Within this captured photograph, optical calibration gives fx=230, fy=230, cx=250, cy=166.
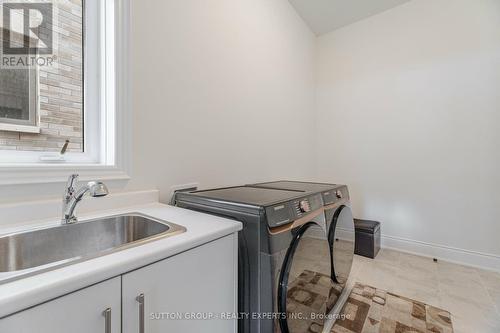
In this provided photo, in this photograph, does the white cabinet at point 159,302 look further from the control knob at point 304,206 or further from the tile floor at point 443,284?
the tile floor at point 443,284

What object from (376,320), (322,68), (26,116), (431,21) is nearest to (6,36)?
(26,116)

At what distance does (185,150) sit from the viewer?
62.9 inches

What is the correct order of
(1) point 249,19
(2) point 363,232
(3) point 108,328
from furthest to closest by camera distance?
1. (2) point 363,232
2. (1) point 249,19
3. (3) point 108,328

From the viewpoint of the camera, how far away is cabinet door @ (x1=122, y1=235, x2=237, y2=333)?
654mm

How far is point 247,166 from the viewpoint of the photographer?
2160 mm

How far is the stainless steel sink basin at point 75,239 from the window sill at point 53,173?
0.24 m

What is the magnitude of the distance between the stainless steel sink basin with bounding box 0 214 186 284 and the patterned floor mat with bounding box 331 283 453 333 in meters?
1.34

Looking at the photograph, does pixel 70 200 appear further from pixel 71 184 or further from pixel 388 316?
pixel 388 316

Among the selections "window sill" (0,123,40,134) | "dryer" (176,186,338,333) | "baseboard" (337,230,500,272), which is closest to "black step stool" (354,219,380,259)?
"baseboard" (337,230,500,272)

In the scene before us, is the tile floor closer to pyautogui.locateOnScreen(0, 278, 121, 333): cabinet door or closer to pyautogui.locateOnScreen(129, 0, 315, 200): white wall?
pyautogui.locateOnScreen(129, 0, 315, 200): white wall

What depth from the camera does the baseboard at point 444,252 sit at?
230cm

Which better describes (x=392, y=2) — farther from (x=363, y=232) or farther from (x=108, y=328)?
(x=108, y=328)

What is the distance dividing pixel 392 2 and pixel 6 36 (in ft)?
11.6

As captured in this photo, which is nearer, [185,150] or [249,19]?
[185,150]
